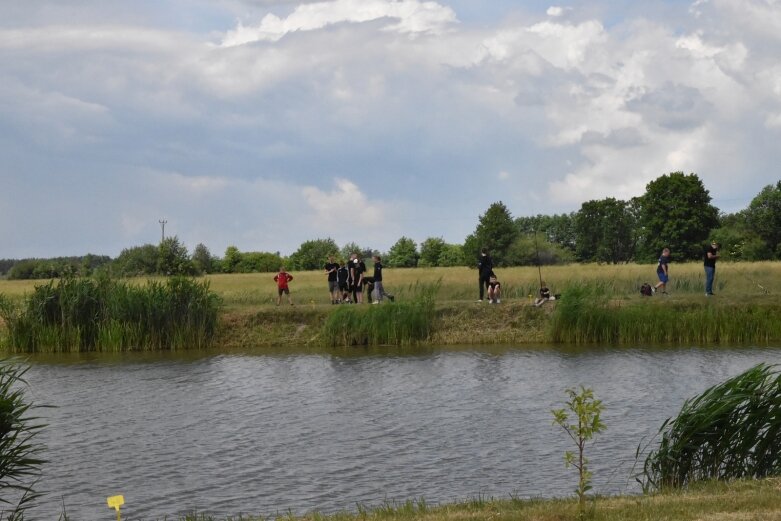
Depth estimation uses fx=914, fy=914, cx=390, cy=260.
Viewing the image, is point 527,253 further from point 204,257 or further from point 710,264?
point 710,264

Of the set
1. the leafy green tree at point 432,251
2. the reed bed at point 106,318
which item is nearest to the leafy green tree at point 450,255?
the leafy green tree at point 432,251

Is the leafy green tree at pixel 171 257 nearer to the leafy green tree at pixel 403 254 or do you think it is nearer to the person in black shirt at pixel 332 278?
the person in black shirt at pixel 332 278

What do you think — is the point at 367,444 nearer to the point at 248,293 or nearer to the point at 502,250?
the point at 248,293

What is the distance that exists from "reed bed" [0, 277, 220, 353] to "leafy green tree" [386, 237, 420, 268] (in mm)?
97477

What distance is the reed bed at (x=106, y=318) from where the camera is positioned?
3048 cm

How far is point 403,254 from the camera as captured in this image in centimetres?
13000

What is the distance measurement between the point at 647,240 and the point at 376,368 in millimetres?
59930

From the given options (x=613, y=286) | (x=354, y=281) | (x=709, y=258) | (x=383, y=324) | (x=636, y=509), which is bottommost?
(x=636, y=509)

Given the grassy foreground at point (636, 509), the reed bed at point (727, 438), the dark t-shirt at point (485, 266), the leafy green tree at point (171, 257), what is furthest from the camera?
the leafy green tree at point (171, 257)

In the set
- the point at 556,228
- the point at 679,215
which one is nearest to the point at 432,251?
the point at 556,228

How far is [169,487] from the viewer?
13.1 metres

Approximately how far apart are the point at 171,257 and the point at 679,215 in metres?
42.1

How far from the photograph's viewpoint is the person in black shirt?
32.9 meters

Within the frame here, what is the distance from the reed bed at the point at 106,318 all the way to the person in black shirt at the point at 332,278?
178 inches
